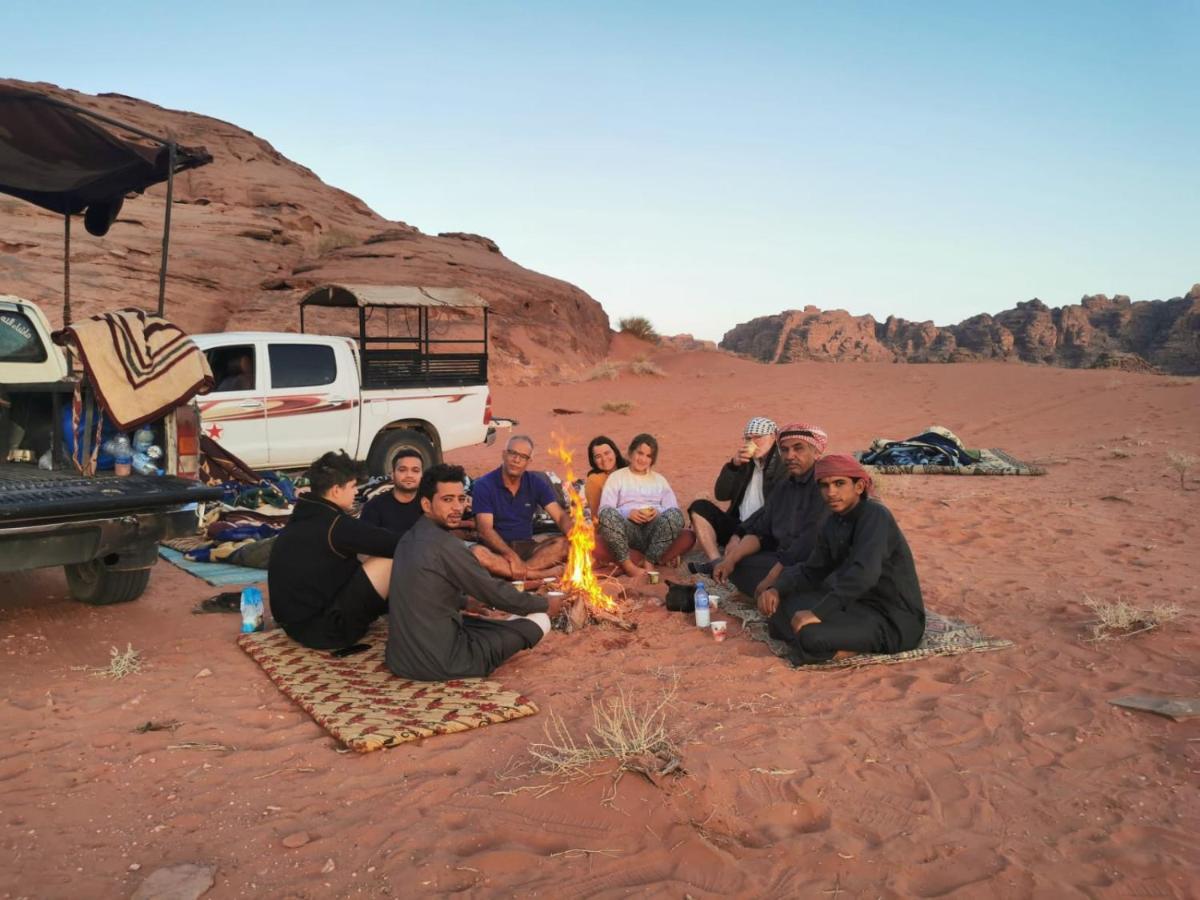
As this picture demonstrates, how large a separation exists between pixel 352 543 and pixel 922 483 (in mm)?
8407

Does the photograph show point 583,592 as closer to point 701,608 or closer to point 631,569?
point 701,608

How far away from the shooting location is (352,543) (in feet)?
15.7

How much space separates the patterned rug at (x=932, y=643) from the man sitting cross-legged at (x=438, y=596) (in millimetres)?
1664

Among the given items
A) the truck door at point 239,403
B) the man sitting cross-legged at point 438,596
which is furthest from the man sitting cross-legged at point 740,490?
the truck door at point 239,403

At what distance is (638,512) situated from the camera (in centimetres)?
706

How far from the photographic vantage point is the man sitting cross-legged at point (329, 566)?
15.7ft

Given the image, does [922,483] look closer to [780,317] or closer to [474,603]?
[474,603]

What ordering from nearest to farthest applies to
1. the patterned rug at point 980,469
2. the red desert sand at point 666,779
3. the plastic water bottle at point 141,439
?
Result: the red desert sand at point 666,779
the plastic water bottle at point 141,439
the patterned rug at point 980,469

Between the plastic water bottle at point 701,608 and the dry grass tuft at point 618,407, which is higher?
the dry grass tuft at point 618,407

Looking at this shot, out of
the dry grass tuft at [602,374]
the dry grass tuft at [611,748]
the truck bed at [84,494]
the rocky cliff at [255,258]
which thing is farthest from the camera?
the dry grass tuft at [602,374]

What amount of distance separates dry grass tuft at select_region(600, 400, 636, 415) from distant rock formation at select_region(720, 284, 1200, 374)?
63.5 ft

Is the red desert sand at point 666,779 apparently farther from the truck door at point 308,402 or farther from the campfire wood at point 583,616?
the truck door at point 308,402

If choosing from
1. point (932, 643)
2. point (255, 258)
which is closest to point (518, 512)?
point (932, 643)

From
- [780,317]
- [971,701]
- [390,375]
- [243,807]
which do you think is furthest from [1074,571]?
[780,317]
